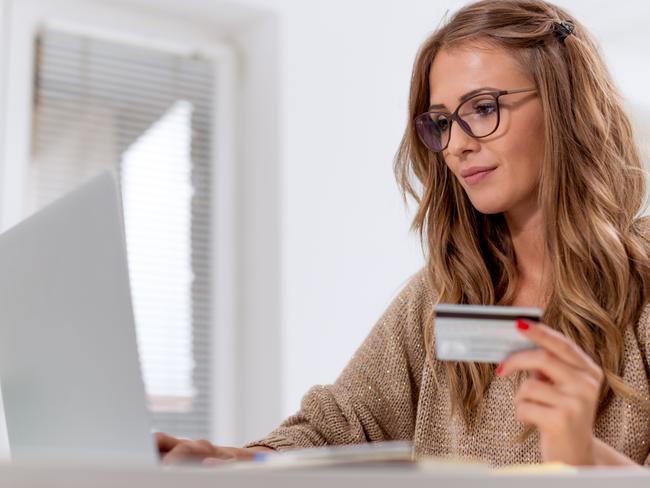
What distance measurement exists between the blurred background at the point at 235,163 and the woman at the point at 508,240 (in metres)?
1.17

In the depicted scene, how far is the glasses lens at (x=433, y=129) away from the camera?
162 cm

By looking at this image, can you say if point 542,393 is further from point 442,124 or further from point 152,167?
point 152,167

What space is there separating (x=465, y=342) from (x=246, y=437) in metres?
2.14

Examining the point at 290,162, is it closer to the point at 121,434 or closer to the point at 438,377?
the point at 438,377

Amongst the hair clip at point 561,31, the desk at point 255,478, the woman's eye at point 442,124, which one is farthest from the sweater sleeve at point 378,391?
the desk at point 255,478

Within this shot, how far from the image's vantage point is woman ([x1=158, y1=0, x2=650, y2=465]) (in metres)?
1.48

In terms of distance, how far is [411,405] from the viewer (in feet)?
5.47

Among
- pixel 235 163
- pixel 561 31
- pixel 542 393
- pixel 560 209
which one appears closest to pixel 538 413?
pixel 542 393

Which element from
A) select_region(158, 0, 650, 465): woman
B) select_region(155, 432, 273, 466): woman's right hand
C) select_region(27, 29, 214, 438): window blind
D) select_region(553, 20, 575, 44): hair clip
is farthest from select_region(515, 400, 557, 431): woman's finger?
select_region(27, 29, 214, 438): window blind

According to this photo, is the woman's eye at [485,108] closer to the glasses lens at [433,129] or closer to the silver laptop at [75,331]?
the glasses lens at [433,129]

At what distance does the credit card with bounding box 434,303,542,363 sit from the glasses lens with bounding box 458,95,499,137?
72cm

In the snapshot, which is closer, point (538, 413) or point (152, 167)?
point (538, 413)

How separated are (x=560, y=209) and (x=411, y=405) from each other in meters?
0.42

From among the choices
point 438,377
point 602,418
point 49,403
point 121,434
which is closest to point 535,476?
point 121,434
